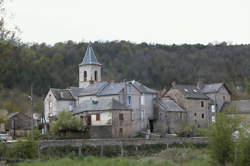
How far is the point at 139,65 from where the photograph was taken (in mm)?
119688

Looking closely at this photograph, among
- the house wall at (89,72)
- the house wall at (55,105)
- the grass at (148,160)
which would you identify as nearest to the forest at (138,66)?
the house wall at (89,72)

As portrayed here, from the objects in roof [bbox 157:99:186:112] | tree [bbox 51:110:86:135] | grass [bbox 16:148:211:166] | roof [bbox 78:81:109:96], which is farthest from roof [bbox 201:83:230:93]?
grass [bbox 16:148:211:166]

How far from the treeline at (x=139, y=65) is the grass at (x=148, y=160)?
6127 centimetres

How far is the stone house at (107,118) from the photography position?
48.0 m

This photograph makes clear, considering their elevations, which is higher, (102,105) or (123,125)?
(102,105)

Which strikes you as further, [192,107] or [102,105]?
[192,107]

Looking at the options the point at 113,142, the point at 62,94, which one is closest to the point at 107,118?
the point at 113,142

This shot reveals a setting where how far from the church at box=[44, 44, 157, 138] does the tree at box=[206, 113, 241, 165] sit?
22.9m

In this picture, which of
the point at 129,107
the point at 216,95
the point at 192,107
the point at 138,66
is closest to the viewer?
the point at 129,107

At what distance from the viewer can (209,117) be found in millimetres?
63969

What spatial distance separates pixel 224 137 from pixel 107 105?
976 inches

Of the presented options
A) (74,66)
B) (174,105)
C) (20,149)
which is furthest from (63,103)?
(74,66)

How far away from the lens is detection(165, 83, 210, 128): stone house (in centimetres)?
6044

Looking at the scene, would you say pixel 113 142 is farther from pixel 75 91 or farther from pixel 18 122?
pixel 18 122
